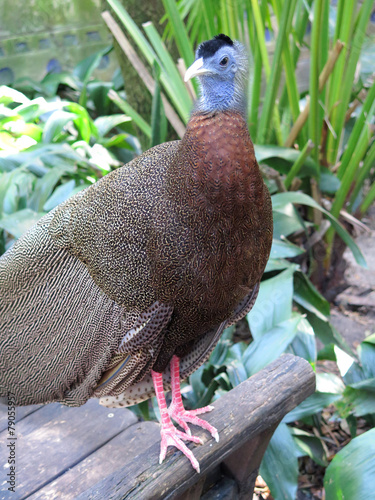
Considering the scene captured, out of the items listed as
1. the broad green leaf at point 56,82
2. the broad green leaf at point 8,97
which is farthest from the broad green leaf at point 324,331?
the broad green leaf at point 56,82

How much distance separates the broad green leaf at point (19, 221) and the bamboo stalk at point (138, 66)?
0.93m

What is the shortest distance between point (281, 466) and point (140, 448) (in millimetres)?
606

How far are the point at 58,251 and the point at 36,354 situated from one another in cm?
32

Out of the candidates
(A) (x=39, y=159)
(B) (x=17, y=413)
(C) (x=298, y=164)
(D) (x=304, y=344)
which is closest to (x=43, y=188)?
(A) (x=39, y=159)

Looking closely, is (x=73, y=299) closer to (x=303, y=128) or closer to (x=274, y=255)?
(x=274, y=255)

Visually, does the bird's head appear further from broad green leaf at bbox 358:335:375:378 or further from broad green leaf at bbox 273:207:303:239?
broad green leaf at bbox 358:335:375:378

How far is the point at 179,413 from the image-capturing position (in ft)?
5.68

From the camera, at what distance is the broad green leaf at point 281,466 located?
6.64 feet

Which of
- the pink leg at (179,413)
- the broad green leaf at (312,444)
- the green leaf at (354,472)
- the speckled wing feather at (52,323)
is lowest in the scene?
the broad green leaf at (312,444)

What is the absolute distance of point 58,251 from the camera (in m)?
1.48

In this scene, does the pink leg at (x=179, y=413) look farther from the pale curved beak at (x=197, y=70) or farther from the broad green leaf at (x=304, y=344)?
the pale curved beak at (x=197, y=70)

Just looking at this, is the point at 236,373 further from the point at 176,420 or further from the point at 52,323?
the point at 52,323

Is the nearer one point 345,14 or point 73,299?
point 73,299

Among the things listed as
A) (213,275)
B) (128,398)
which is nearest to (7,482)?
(128,398)
